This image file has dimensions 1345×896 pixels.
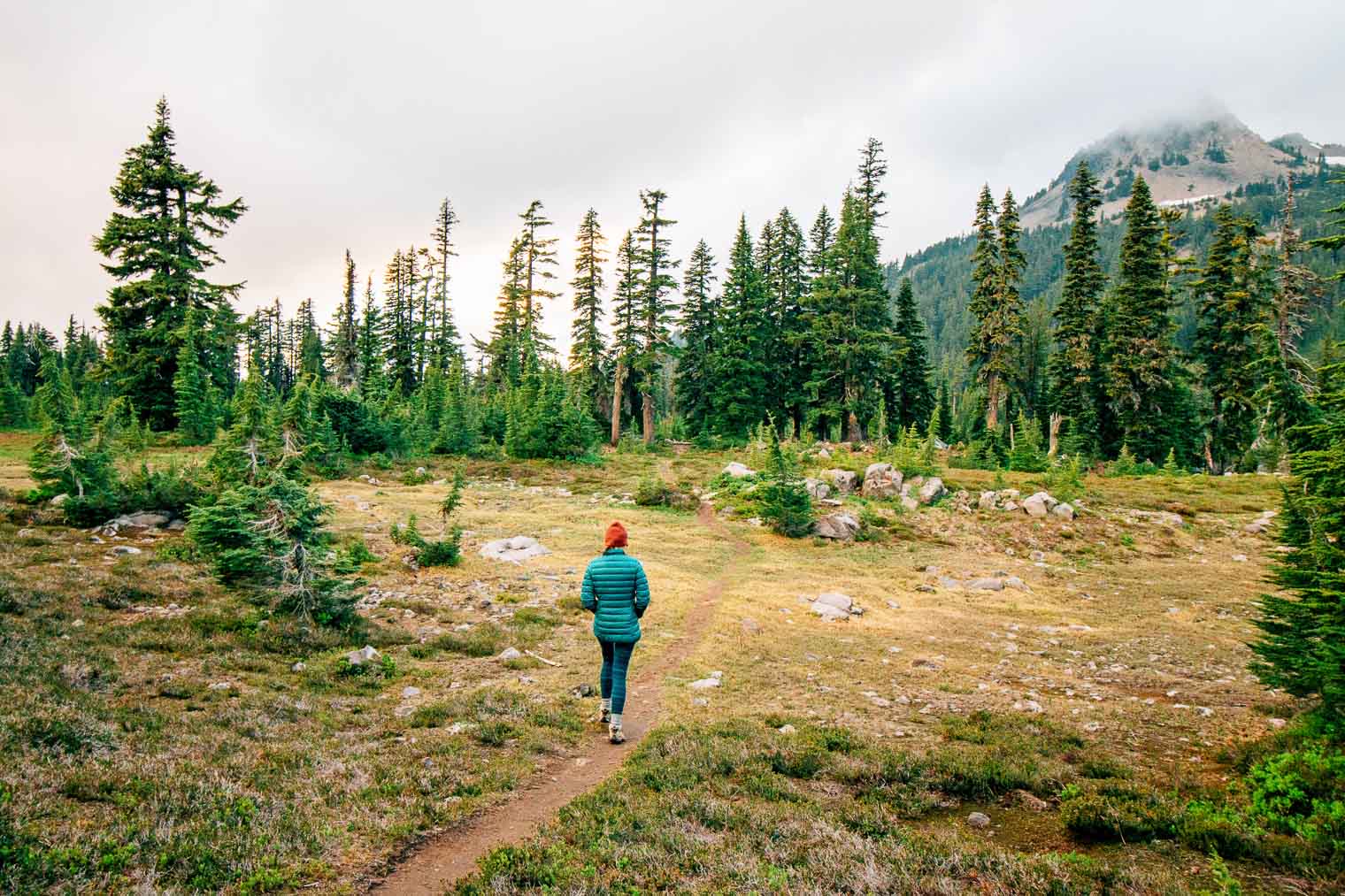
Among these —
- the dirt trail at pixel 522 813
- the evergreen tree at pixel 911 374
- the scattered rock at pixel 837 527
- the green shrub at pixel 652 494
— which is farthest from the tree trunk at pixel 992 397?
the dirt trail at pixel 522 813

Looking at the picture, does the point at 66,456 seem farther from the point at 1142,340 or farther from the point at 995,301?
the point at 1142,340

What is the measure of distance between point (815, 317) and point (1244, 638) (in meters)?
35.6

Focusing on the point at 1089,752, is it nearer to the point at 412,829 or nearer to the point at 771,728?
the point at 771,728

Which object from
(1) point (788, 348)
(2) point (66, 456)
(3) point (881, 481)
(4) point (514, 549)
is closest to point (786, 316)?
(1) point (788, 348)

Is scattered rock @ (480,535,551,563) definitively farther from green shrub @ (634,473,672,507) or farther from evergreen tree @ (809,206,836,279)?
evergreen tree @ (809,206,836,279)

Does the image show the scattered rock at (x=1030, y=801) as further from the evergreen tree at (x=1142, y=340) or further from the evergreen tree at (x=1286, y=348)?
the evergreen tree at (x=1142, y=340)

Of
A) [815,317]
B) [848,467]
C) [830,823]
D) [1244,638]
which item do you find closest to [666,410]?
[815,317]

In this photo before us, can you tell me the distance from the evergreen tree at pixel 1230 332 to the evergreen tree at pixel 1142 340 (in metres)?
2.17

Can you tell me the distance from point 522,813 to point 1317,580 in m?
10.1

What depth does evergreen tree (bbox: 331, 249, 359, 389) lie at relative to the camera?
61.9 meters

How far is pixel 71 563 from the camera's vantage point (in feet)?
39.6

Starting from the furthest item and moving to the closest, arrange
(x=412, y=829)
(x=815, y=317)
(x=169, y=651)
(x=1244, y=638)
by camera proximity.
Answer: (x=815, y=317) → (x=1244, y=638) → (x=169, y=651) → (x=412, y=829)

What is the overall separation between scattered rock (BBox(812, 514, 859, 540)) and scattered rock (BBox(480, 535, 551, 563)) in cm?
1140

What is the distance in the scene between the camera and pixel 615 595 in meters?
8.59
